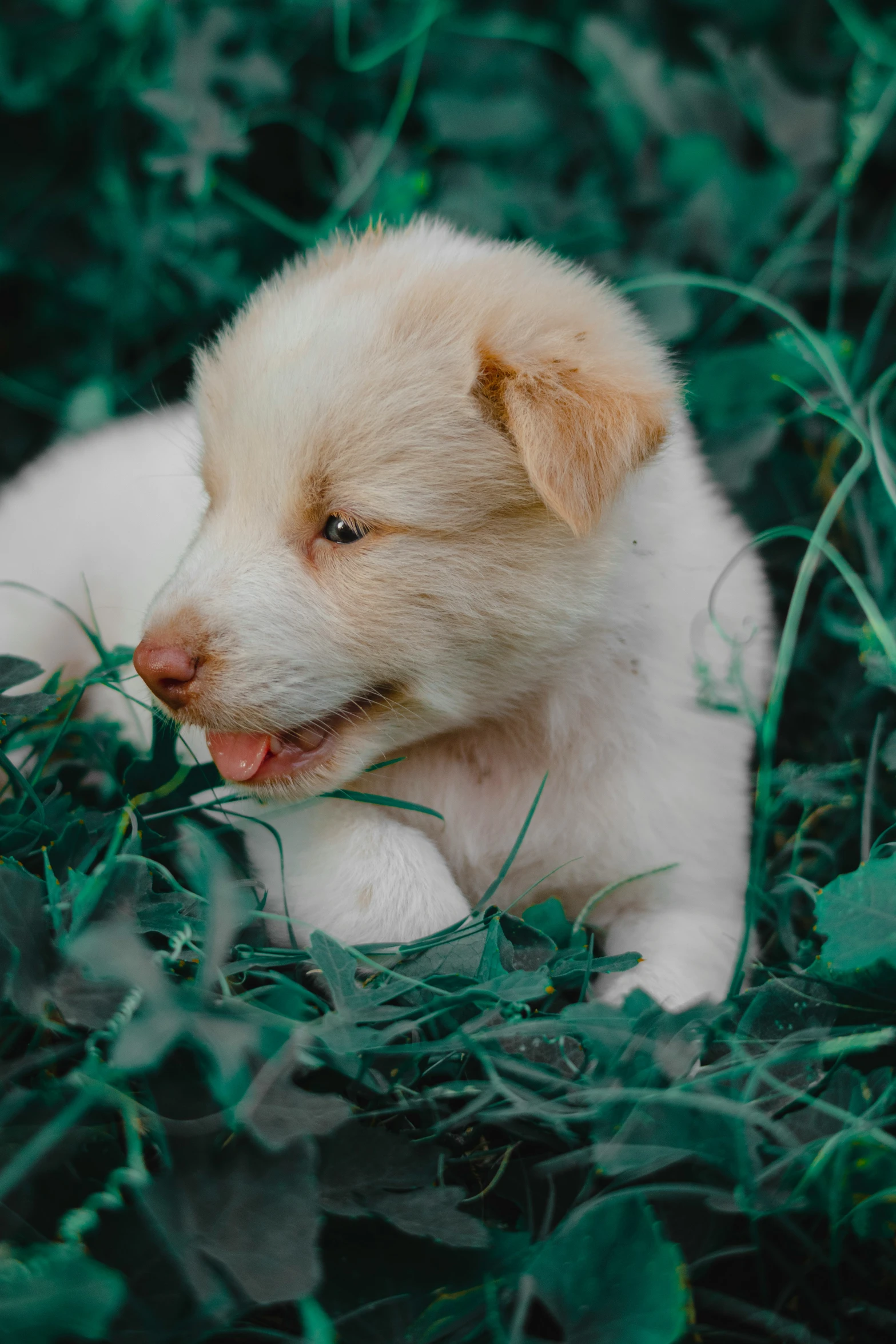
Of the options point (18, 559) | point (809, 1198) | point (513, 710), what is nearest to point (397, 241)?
point (513, 710)

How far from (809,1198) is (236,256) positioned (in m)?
2.46

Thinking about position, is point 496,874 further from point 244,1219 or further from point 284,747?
point 244,1219

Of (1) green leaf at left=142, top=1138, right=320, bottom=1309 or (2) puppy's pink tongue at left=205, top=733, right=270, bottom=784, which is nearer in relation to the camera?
(1) green leaf at left=142, top=1138, right=320, bottom=1309

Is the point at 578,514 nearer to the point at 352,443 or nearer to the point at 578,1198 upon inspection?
the point at 352,443

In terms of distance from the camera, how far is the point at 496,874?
66.9 inches

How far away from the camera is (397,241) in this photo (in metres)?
1.79

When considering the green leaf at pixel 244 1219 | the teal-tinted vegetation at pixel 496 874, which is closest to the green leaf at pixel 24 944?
the teal-tinted vegetation at pixel 496 874

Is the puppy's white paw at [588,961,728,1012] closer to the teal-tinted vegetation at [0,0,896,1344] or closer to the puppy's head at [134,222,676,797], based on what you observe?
the teal-tinted vegetation at [0,0,896,1344]

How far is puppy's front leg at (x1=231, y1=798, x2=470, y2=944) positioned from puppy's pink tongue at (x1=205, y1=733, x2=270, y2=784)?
0.17m

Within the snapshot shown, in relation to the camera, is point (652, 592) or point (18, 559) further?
point (18, 559)

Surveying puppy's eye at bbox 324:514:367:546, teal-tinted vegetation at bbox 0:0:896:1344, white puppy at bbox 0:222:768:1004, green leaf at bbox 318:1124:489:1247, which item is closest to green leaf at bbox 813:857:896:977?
teal-tinted vegetation at bbox 0:0:896:1344

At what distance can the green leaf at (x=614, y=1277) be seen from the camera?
3.03 ft

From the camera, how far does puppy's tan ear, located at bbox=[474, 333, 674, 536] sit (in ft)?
4.35

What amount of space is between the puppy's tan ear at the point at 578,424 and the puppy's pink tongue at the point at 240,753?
54cm
